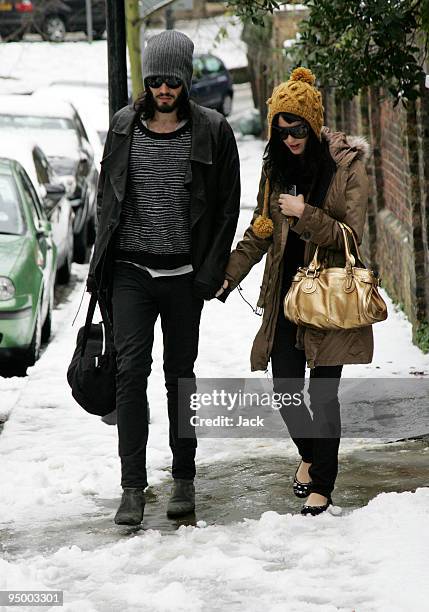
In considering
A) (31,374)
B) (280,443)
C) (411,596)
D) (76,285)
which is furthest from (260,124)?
(411,596)

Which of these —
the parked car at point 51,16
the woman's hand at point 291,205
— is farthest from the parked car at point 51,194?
the parked car at point 51,16

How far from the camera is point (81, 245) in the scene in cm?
1521

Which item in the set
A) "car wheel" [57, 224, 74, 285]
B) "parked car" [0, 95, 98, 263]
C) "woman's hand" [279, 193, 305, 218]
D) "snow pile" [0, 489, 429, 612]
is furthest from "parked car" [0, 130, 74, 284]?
"snow pile" [0, 489, 429, 612]

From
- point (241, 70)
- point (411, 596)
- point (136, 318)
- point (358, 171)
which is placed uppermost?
point (358, 171)

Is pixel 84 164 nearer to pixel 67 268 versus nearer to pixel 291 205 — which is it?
pixel 67 268

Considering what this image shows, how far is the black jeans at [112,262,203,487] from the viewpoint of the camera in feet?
18.6

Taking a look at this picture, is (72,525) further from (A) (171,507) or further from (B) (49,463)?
(B) (49,463)

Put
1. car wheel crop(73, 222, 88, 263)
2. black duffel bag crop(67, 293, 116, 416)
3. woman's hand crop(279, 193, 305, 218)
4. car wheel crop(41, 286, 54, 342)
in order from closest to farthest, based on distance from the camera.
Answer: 1. woman's hand crop(279, 193, 305, 218)
2. black duffel bag crop(67, 293, 116, 416)
3. car wheel crop(41, 286, 54, 342)
4. car wheel crop(73, 222, 88, 263)

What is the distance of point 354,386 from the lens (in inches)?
324

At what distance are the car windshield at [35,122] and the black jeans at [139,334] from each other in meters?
12.1

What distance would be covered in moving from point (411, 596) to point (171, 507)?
152cm

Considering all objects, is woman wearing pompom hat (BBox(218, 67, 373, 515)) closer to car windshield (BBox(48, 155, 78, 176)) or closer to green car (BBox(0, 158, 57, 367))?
green car (BBox(0, 158, 57, 367))

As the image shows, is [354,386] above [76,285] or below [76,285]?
above

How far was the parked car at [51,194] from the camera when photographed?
41.7 feet
